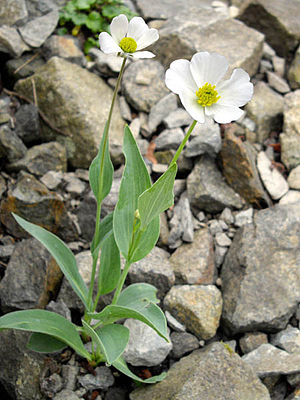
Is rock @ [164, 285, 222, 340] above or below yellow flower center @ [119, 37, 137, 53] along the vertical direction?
below

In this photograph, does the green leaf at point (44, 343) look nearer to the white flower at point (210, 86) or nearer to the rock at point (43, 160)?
the rock at point (43, 160)

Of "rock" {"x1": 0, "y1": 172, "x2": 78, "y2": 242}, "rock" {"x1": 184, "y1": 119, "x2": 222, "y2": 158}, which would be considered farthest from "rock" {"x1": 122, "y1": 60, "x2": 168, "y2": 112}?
"rock" {"x1": 0, "y1": 172, "x2": 78, "y2": 242}

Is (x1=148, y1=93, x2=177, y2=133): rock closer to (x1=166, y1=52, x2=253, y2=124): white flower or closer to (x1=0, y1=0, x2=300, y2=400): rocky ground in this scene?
(x1=0, y1=0, x2=300, y2=400): rocky ground

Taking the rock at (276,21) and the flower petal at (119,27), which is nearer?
the flower petal at (119,27)

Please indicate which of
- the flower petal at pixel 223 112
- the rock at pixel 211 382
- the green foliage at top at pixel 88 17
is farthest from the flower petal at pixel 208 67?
the green foliage at top at pixel 88 17

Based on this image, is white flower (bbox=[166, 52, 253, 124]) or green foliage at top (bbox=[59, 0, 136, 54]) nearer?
white flower (bbox=[166, 52, 253, 124])

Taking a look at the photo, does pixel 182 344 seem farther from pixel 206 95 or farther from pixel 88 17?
pixel 88 17

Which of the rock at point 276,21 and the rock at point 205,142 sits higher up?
the rock at point 276,21
